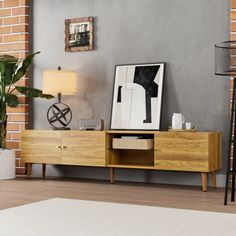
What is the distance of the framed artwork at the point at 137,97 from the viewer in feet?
19.5

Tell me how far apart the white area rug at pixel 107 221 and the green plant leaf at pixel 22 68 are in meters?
2.41

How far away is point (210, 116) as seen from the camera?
5746 mm

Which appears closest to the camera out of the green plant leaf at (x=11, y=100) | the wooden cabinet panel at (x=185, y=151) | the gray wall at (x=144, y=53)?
the wooden cabinet panel at (x=185, y=151)

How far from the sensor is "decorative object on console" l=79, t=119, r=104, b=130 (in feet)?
19.9

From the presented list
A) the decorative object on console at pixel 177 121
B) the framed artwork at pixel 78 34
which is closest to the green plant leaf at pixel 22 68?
the framed artwork at pixel 78 34

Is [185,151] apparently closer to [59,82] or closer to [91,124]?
[91,124]

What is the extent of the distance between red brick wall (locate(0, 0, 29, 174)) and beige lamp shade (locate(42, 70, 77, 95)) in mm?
691

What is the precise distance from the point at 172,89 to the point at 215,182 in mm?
1111

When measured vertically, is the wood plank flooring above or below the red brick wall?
below

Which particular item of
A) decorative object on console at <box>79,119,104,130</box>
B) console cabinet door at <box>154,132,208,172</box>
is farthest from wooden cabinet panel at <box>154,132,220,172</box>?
decorative object on console at <box>79,119,104,130</box>

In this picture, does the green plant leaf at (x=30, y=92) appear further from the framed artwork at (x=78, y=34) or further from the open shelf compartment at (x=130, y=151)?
the open shelf compartment at (x=130, y=151)

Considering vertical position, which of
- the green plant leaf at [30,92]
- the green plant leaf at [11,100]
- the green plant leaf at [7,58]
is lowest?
the green plant leaf at [11,100]

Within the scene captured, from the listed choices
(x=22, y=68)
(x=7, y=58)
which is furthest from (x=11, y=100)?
(x=7, y=58)

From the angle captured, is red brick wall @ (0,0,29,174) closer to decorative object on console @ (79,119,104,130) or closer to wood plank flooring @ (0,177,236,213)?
wood plank flooring @ (0,177,236,213)
